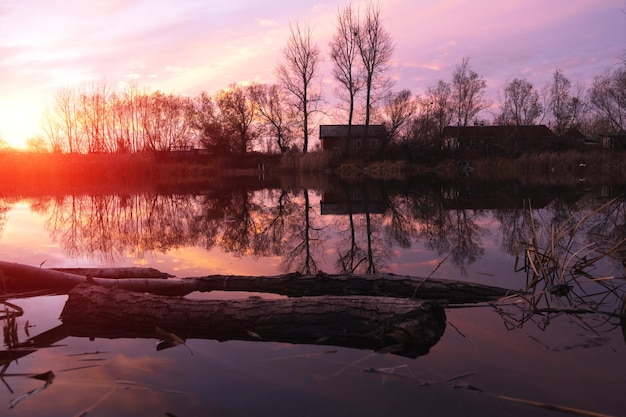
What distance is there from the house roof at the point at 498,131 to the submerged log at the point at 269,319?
40498 millimetres

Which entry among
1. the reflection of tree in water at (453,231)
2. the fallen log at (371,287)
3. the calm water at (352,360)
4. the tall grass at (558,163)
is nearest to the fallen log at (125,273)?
the calm water at (352,360)

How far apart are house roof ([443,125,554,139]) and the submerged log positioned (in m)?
40.5

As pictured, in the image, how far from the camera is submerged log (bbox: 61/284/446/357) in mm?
3365

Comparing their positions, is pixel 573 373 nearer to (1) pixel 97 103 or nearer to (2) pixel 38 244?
(2) pixel 38 244

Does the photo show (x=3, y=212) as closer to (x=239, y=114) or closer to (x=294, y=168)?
(x=294, y=168)

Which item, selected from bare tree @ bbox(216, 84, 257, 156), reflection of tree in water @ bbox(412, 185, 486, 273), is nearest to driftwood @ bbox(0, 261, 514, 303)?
reflection of tree in water @ bbox(412, 185, 486, 273)

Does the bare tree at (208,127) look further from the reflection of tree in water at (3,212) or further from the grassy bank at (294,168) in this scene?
the reflection of tree in water at (3,212)

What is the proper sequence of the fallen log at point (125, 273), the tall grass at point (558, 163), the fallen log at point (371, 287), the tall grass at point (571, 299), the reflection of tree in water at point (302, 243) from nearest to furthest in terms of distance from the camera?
1. the tall grass at point (571, 299)
2. the fallen log at point (371, 287)
3. the fallen log at point (125, 273)
4. the reflection of tree in water at point (302, 243)
5. the tall grass at point (558, 163)

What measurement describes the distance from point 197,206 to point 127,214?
2.51 meters

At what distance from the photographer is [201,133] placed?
178ft

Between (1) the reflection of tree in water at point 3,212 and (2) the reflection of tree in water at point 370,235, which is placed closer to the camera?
(2) the reflection of tree in water at point 370,235

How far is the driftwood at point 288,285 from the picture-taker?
4.39 metres

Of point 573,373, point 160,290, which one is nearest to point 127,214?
point 160,290

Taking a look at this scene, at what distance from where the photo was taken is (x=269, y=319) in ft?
11.9
